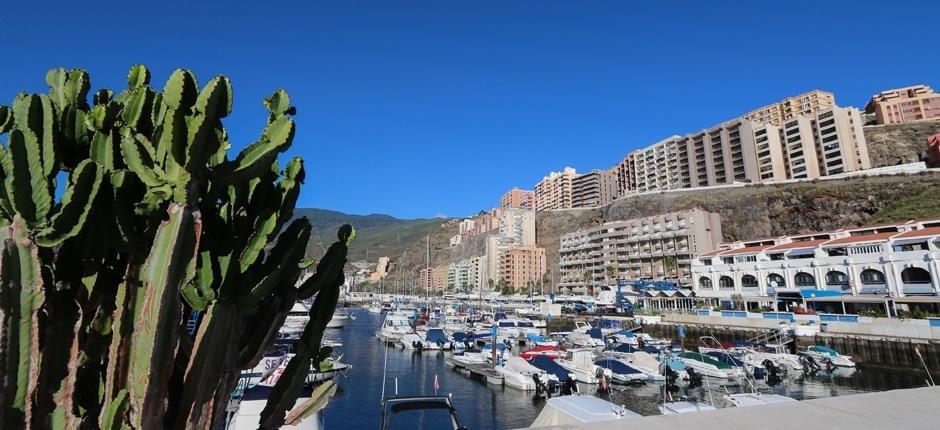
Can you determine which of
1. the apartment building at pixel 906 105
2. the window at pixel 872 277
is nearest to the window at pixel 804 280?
the window at pixel 872 277

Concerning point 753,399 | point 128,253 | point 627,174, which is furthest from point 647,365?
point 627,174

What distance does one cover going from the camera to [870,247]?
47656 millimetres

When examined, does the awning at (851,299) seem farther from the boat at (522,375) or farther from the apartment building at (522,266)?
the apartment building at (522,266)

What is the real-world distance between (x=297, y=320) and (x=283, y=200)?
56.7m

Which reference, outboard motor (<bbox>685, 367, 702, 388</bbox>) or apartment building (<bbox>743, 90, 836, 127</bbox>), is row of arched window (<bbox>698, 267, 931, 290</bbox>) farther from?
apartment building (<bbox>743, 90, 836, 127</bbox>)

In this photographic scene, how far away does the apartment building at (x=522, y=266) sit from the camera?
135000 mm

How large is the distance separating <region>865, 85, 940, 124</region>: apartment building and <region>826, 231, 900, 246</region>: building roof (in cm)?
8912

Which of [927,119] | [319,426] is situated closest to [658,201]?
[927,119]

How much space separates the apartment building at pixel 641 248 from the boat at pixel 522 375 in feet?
213

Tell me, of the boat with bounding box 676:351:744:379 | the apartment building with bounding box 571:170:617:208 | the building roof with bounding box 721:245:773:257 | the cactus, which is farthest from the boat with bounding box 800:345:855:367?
the apartment building with bounding box 571:170:617:208

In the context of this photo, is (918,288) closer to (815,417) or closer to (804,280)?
(804,280)

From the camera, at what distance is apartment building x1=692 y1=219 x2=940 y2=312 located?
42750 mm

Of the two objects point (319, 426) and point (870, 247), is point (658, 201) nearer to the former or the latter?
point (870, 247)

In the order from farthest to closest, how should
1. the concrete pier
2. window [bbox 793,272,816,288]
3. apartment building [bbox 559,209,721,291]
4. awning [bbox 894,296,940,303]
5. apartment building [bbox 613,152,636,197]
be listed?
apartment building [bbox 613,152,636,197] < apartment building [bbox 559,209,721,291] < window [bbox 793,272,816,288] < awning [bbox 894,296,940,303] < the concrete pier
